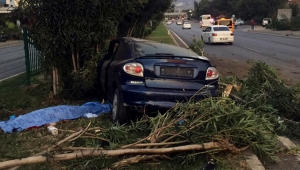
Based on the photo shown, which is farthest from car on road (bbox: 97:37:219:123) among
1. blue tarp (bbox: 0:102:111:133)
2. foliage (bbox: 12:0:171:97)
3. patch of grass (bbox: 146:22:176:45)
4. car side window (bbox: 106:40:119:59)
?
patch of grass (bbox: 146:22:176:45)

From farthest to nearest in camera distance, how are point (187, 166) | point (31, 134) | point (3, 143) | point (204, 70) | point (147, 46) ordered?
point (147, 46), point (204, 70), point (31, 134), point (3, 143), point (187, 166)

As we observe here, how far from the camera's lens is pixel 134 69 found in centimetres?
685

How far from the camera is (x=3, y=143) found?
20.3ft

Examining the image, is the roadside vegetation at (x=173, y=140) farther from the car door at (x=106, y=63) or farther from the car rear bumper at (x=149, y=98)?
the car door at (x=106, y=63)

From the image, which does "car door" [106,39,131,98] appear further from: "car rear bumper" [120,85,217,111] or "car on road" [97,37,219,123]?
"car rear bumper" [120,85,217,111]

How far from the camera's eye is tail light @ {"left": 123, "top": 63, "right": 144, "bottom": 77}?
681 centimetres

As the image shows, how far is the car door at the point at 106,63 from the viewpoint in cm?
830

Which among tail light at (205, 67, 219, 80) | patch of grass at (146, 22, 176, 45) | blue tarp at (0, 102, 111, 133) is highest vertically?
tail light at (205, 67, 219, 80)

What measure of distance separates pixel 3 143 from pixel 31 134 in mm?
524

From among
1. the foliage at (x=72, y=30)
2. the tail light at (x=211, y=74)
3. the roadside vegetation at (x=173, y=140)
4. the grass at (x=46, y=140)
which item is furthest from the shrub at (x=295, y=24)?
the roadside vegetation at (x=173, y=140)

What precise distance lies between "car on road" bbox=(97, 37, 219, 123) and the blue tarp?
806 mm

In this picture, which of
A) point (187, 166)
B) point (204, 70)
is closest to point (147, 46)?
point (204, 70)

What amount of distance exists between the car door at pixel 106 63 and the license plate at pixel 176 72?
1.63m

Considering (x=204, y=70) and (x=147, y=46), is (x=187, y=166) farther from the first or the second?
(x=147, y=46)
